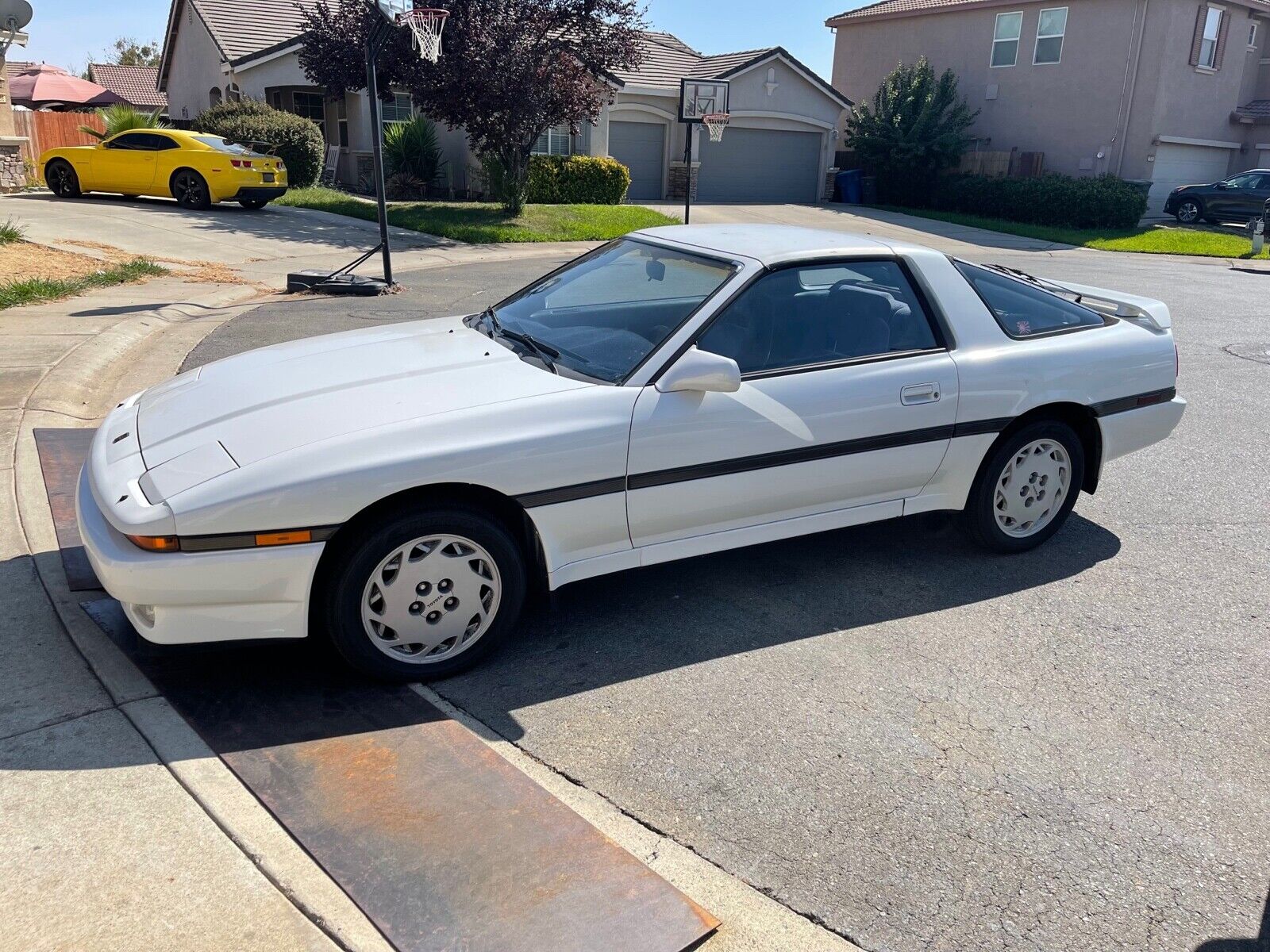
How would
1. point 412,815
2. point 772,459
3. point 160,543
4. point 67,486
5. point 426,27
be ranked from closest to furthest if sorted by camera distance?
point 412,815 → point 160,543 → point 772,459 → point 67,486 → point 426,27

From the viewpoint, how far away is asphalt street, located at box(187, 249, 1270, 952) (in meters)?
2.86

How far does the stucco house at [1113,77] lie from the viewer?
27.6 m

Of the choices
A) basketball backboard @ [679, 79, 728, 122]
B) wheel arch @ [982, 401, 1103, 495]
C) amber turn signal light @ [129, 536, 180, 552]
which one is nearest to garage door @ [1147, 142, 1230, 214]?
basketball backboard @ [679, 79, 728, 122]

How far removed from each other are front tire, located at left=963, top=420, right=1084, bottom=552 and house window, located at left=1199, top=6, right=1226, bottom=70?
29.1 meters

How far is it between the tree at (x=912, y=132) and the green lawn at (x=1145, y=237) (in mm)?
2217

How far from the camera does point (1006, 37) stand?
3005 centimetres

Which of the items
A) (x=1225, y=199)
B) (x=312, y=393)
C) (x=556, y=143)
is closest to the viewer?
(x=312, y=393)

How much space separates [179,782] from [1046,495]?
154 inches

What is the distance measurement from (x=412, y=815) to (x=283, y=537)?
3.17ft

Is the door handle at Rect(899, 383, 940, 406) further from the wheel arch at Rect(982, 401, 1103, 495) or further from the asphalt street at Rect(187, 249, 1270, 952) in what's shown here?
the asphalt street at Rect(187, 249, 1270, 952)

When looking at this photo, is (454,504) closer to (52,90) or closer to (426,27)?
(426,27)

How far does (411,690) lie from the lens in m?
3.71

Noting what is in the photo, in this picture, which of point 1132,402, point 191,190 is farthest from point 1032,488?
point 191,190

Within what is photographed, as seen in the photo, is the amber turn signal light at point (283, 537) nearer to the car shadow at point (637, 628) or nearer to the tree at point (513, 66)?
the car shadow at point (637, 628)
